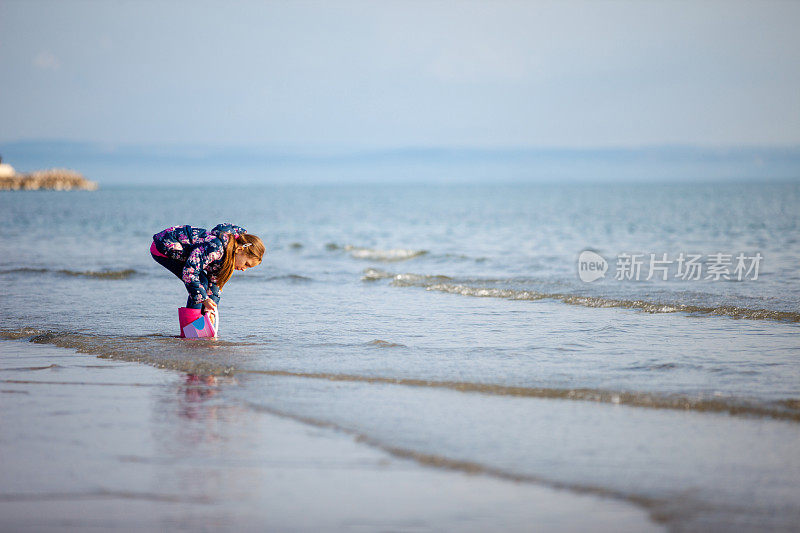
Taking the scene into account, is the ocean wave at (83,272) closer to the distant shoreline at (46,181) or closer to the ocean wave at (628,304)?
the ocean wave at (628,304)

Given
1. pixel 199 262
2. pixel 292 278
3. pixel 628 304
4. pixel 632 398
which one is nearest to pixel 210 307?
pixel 199 262

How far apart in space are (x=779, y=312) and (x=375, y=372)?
6515 mm

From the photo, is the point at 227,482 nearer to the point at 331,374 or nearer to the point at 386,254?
the point at 331,374

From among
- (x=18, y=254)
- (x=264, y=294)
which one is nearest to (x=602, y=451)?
(x=264, y=294)

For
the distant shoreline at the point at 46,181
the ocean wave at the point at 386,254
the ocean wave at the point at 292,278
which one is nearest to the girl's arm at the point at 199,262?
the ocean wave at the point at 292,278

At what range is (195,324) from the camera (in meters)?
8.41

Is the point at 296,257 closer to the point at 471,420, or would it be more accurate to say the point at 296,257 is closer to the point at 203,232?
the point at 203,232

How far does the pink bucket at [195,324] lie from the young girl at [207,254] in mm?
86

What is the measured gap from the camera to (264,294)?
13.4m

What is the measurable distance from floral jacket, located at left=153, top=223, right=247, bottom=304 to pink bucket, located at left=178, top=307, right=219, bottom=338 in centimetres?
23

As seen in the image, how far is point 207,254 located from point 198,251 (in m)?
0.10

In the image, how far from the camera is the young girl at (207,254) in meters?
7.98

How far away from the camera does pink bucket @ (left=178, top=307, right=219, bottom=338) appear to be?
330 inches

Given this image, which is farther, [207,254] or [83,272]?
[83,272]
